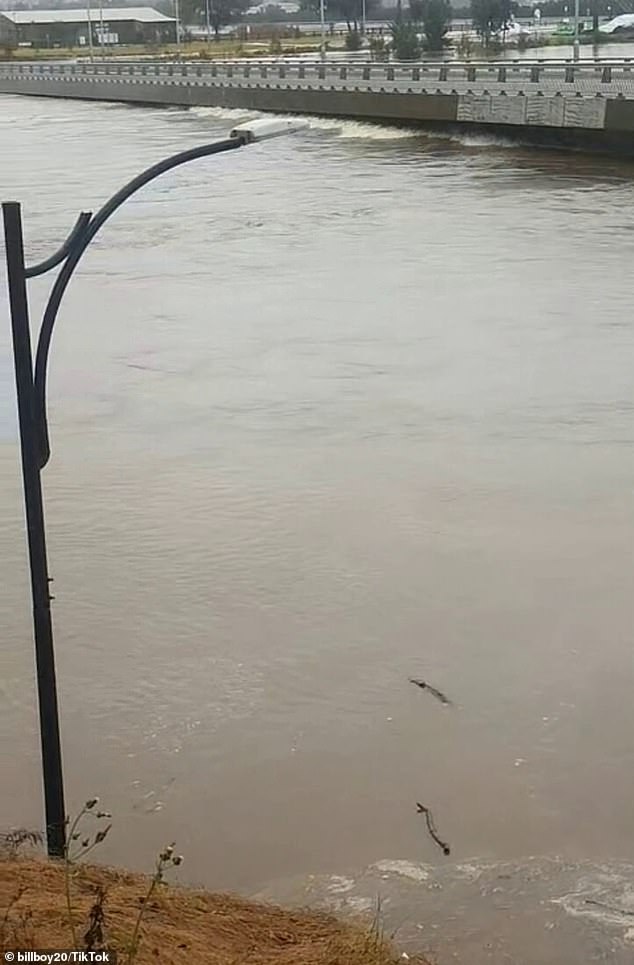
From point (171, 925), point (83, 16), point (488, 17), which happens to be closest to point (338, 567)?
point (171, 925)

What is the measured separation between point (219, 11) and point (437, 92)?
55103 millimetres

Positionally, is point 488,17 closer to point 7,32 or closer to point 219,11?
point 219,11

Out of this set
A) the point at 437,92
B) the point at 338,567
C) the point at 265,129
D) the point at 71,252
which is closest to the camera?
the point at 71,252

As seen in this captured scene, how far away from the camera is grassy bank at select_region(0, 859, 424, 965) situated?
12.5ft

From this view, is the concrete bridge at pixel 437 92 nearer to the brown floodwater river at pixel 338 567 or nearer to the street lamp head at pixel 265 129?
the brown floodwater river at pixel 338 567

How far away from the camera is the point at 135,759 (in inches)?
252

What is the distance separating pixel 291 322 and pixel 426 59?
47486 mm

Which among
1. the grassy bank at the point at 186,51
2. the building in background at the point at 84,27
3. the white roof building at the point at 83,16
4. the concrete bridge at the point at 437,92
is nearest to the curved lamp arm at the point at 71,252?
the concrete bridge at the point at 437,92

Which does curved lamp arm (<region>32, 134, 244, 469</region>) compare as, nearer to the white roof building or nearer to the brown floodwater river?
the brown floodwater river

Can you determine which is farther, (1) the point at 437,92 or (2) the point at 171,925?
(1) the point at 437,92

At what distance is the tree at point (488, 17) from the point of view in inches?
2504

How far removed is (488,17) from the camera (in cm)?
6359

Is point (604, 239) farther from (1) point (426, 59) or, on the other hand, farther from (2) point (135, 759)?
(1) point (426, 59)

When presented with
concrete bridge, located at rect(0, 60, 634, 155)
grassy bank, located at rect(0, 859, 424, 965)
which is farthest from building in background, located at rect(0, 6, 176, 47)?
grassy bank, located at rect(0, 859, 424, 965)
